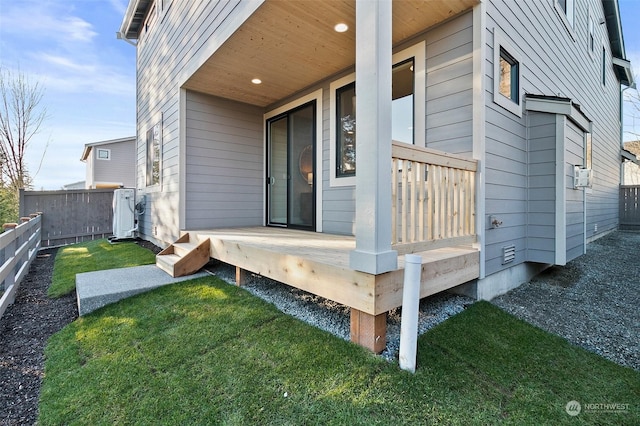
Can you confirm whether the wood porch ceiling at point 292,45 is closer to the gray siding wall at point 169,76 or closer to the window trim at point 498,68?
the gray siding wall at point 169,76

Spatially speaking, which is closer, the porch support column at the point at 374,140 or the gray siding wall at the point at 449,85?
the porch support column at the point at 374,140

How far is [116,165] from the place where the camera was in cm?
1812

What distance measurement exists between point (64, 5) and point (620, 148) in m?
17.6

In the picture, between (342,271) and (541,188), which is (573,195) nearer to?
(541,188)

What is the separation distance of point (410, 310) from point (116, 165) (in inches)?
817

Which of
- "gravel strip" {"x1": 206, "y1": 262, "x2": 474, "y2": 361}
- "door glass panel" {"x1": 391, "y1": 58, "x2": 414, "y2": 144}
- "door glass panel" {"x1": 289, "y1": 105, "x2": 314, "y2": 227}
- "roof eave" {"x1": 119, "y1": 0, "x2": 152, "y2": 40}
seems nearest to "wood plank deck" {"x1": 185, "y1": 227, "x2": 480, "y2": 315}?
"gravel strip" {"x1": 206, "y1": 262, "x2": 474, "y2": 361}

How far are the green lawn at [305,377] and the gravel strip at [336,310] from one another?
0.44 feet

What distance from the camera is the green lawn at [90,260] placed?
3840mm

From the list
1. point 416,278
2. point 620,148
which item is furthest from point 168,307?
point 620,148

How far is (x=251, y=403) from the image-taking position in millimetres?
1637

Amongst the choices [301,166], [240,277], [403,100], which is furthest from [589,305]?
[301,166]

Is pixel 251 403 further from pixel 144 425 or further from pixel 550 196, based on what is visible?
pixel 550 196

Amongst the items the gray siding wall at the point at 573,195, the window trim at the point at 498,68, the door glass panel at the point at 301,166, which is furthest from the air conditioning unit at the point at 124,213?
the gray siding wall at the point at 573,195

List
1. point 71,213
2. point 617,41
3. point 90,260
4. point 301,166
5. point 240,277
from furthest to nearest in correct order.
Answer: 1. point 617,41
2. point 71,213
3. point 301,166
4. point 90,260
5. point 240,277
